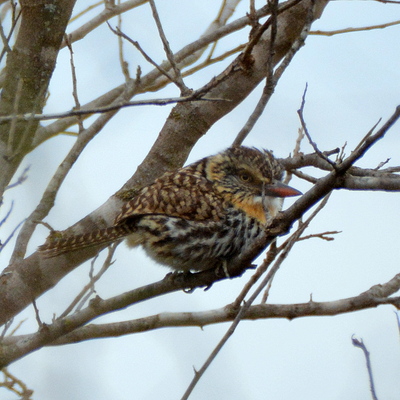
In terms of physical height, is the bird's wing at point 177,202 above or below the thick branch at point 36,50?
below

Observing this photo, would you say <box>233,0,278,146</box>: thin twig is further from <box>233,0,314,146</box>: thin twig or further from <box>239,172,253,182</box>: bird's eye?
<box>239,172,253,182</box>: bird's eye

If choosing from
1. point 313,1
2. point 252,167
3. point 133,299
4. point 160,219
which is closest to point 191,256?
point 160,219

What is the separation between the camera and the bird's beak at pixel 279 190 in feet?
13.7

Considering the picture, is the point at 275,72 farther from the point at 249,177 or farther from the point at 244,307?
the point at 244,307

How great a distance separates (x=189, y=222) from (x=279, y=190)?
62 centimetres

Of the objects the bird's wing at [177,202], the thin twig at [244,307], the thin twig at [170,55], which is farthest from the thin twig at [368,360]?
the thin twig at [170,55]

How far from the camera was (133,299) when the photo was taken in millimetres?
3447

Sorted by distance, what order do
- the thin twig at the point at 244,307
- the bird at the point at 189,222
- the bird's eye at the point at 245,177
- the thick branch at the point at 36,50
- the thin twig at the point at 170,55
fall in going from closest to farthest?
1. the thin twig at the point at 244,307
2. the thick branch at the point at 36,50
3. the bird at the point at 189,222
4. the thin twig at the point at 170,55
5. the bird's eye at the point at 245,177


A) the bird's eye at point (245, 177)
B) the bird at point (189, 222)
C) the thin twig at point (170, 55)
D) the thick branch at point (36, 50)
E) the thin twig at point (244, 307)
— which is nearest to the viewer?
the thin twig at point (244, 307)

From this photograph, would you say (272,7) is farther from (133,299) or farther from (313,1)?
(133,299)

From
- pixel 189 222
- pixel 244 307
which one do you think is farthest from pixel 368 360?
pixel 189 222

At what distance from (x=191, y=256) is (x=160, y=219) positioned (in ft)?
0.97

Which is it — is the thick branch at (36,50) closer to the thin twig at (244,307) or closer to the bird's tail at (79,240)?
the bird's tail at (79,240)

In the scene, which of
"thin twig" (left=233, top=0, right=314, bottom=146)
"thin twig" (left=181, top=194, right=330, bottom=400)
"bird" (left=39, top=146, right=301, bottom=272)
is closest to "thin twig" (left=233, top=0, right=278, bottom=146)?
"thin twig" (left=233, top=0, right=314, bottom=146)
